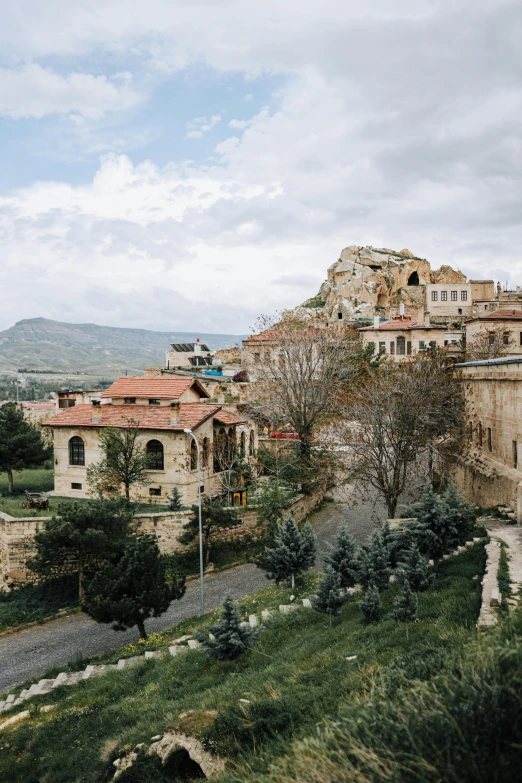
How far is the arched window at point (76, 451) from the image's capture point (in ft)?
85.9

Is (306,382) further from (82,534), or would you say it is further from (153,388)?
(82,534)

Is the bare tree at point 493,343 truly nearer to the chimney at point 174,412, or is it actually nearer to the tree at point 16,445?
the chimney at point 174,412

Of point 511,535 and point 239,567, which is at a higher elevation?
point 511,535

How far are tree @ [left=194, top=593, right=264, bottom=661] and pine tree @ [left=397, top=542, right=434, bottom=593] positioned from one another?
10.5 feet

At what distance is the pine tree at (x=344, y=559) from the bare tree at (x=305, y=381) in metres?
12.8

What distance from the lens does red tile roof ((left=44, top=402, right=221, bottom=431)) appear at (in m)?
24.8

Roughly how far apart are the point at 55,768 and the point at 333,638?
5281 mm

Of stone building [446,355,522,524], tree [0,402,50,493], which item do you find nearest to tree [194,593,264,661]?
stone building [446,355,522,524]

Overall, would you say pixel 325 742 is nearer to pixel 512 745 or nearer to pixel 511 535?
pixel 512 745

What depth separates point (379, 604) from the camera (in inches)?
412

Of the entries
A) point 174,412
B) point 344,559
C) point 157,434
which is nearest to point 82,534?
point 157,434

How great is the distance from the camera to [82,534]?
18.5 meters

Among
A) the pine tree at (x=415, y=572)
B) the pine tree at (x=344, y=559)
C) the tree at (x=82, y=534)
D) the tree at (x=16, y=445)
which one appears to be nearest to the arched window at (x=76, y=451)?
the tree at (x=16, y=445)

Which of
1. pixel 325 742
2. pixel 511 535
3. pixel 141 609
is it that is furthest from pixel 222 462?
pixel 325 742
